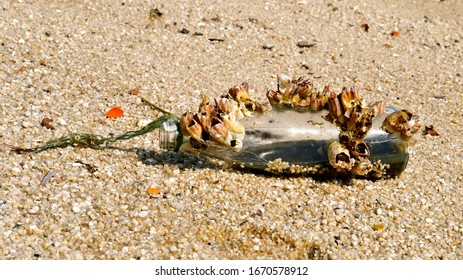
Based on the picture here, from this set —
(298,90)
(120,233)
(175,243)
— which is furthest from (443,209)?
(120,233)

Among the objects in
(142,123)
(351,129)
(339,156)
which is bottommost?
(142,123)

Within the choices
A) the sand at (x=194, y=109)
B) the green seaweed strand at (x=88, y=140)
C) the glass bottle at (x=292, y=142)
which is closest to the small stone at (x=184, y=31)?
the sand at (x=194, y=109)

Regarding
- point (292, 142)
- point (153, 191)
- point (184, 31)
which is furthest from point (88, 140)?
point (184, 31)

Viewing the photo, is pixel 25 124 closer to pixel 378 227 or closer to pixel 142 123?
pixel 142 123

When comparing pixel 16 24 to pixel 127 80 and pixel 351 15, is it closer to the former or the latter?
pixel 127 80

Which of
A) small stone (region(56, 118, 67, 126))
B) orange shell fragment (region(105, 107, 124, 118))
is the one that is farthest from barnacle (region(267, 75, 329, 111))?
small stone (region(56, 118, 67, 126))

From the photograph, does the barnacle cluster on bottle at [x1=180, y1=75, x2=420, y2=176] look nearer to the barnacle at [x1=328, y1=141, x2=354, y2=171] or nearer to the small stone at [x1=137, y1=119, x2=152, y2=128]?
the barnacle at [x1=328, y1=141, x2=354, y2=171]
